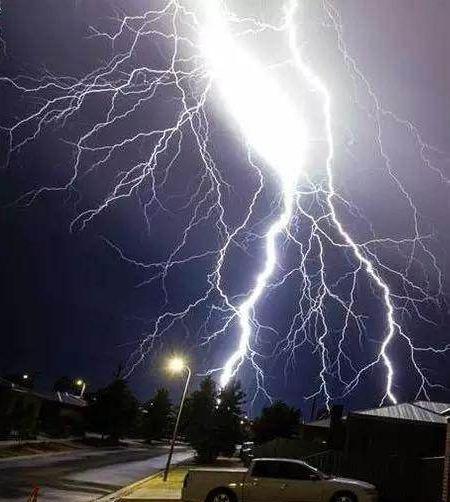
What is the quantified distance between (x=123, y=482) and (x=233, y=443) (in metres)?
17.6

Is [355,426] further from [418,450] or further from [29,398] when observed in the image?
[29,398]

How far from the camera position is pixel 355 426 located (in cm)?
2461

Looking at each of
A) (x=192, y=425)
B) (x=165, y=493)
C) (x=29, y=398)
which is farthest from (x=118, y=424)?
(x=165, y=493)

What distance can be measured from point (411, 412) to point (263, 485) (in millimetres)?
15770

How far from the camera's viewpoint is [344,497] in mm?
10969

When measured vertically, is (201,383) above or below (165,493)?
above

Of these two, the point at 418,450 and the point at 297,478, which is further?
the point at 418,450

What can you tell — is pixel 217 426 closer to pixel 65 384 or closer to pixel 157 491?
pixel 157 491

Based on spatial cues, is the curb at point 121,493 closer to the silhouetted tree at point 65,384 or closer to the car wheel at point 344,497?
the car wheel at point 344,497

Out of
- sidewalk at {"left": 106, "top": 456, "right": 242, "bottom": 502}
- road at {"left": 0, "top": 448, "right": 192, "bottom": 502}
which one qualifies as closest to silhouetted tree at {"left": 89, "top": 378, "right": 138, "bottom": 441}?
road at {"left": 0, "top": 448, "right": 192, "bottom": 502}

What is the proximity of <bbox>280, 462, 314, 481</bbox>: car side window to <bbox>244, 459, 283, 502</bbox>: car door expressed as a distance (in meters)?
0.14

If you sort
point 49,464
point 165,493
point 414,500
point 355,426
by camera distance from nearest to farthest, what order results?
1. point 165,493
2. point 414,500
3. point 49,464
4. point 355,426

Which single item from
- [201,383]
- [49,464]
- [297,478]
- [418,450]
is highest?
[201,383]

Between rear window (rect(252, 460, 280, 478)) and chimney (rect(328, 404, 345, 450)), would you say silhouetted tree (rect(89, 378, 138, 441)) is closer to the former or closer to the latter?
chimney (rect(328, 404, 345, 450))
